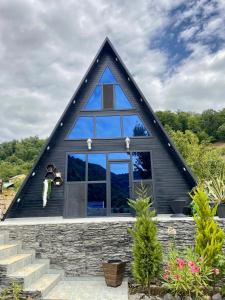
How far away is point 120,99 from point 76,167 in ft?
10.4

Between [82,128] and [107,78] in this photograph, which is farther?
[107,78]

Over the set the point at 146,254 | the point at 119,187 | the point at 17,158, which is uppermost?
the point at 17,158

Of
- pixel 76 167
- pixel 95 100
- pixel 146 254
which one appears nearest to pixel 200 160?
pixel 95 100

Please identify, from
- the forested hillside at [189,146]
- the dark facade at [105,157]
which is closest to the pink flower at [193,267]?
the dark facade at [105,157]

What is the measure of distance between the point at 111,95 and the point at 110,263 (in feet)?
20.3

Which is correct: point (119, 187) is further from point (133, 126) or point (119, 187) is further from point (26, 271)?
point (26, 271)

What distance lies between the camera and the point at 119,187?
29.0ft

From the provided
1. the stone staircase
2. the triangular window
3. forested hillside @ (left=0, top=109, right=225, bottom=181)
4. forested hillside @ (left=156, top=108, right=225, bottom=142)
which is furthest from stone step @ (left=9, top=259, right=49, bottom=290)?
forested hillside @ (left=156, top=108, right=225, bottom=142)

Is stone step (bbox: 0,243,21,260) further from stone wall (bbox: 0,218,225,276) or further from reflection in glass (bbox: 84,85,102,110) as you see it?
reflection in glass (bbox: 84,85,102,110)

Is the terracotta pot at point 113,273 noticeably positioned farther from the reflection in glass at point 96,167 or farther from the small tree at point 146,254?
the reflection in glass at point 96,167

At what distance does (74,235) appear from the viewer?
641cm

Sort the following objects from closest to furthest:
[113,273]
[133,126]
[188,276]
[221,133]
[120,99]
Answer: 1. [188,276]
2. [113,273]
3. [133,126]
4. [120,99]
5. [221,133]

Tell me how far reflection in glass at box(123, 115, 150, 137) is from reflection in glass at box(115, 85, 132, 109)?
469 millimetres

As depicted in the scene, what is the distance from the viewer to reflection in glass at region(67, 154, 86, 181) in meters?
8.98
